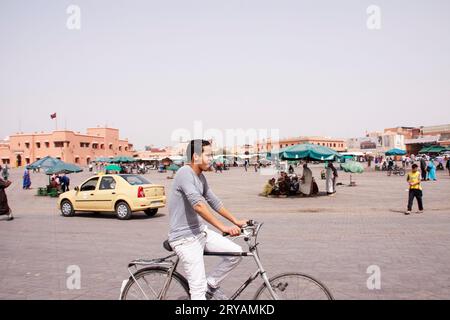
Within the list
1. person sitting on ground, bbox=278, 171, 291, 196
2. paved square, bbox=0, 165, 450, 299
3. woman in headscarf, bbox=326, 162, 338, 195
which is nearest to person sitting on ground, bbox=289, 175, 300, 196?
person sitting on ground, bbox=278, 171, 291, 196

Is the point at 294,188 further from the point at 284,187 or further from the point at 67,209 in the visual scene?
the point at 67,209

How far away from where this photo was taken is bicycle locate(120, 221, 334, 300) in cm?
352

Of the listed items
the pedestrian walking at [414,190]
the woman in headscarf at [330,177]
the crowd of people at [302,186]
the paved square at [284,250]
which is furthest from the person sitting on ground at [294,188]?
the pedestrian walking at [414,190]

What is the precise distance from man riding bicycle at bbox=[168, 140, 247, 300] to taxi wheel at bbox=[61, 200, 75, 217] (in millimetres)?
11811

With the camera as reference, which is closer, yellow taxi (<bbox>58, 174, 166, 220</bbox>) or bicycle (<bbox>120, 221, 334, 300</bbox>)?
bicycle (<bbox>120, 221, 334, 300</bbox>)

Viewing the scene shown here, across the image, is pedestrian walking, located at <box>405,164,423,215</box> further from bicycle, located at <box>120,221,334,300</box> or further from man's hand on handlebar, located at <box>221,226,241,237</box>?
man's hand on handlebar, located at <box>221,226,241,237</box>

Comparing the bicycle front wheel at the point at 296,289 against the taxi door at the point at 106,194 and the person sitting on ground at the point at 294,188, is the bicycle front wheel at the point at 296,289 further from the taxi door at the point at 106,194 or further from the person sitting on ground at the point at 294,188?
the person sitting on ground at the point at 294,188

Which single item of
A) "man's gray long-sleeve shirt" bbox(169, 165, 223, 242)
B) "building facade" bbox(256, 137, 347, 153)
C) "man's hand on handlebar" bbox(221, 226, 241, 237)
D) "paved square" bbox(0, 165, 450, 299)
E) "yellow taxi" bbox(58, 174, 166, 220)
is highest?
"building facade" bbox(256, 137, 347, 153)

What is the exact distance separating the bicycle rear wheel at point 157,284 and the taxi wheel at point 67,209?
11505mm

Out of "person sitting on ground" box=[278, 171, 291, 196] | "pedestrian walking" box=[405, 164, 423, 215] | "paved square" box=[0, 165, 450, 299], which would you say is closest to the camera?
"paved square" box=[0, 165, 450, 299]

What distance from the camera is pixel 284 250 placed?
303 inches

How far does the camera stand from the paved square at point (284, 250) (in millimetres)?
5445

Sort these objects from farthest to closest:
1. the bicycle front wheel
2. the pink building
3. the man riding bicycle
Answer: the pink building
the man riding bicycle
the bicycle front wheel
